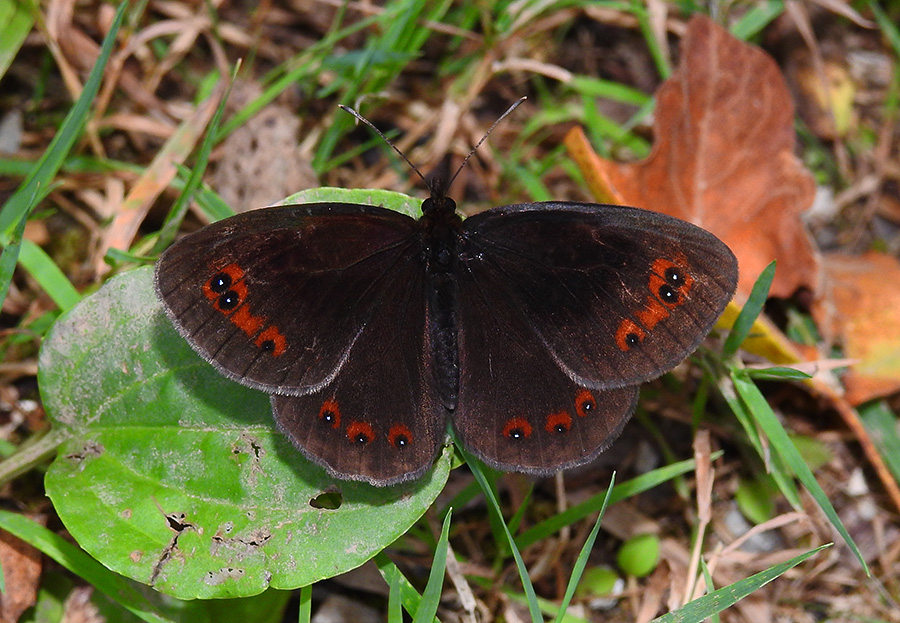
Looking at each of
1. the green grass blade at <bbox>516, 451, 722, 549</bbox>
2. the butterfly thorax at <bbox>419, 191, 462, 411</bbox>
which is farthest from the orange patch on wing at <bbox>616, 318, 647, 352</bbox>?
the green grass blade at <bbox>516, 451, 722, 549</bbox>

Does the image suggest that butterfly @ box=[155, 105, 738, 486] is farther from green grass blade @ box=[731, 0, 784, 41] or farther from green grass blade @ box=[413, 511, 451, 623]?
green grass blade @ box=[731, 0, 784, 41]

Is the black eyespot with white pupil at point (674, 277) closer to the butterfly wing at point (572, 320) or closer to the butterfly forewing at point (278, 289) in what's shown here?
the butterfly wing at point (572, 320)

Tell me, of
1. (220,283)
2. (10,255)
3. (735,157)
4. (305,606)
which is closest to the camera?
(220,283)

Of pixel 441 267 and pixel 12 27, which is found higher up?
pixel 12 27

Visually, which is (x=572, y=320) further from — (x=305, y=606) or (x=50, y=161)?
(x=50, y=161)

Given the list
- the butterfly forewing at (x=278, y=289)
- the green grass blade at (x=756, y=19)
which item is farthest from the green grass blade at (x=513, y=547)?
the green grass blade at (x=756, y=19)

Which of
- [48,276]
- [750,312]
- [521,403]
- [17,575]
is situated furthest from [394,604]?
[48,276]
